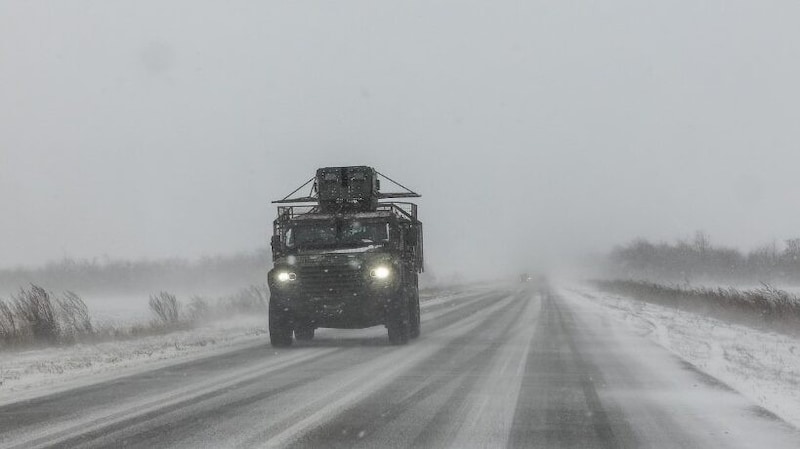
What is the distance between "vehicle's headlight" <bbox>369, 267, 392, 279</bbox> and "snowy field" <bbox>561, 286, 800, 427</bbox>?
527 centimetres

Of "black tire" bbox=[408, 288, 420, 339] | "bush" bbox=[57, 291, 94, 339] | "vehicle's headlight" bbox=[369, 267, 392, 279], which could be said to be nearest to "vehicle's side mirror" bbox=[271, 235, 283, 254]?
"vehicle's headlight" bbox=[369, 267, 392, 279]

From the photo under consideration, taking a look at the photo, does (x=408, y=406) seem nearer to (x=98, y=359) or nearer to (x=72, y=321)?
(x=98, y=359)

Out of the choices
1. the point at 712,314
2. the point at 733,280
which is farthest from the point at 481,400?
the point at 733,280

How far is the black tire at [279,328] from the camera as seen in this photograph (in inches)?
552

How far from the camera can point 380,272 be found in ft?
45.0

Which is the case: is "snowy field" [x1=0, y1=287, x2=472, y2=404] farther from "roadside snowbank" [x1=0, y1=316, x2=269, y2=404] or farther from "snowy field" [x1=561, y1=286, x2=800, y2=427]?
"snowy field" [x1=561, y1=286, x2=800, y2=427]

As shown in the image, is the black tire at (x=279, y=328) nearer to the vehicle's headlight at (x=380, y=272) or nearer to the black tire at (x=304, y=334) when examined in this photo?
the black tire at (x=304, y=334)

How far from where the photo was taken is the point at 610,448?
559cm

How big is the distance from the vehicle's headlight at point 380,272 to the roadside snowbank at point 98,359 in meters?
3.23

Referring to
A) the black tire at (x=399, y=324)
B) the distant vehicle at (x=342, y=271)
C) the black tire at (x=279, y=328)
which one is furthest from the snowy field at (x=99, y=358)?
the black tire at (x=399, y=324)

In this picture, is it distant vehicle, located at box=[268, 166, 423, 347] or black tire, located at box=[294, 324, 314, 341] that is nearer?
distant vehicle, located at box=[268, 166, 423, 347]

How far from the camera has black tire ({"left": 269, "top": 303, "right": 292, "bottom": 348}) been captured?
1403 cm

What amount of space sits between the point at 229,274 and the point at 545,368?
167ft

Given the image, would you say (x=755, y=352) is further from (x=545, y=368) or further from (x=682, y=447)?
(x=682, y=447)
